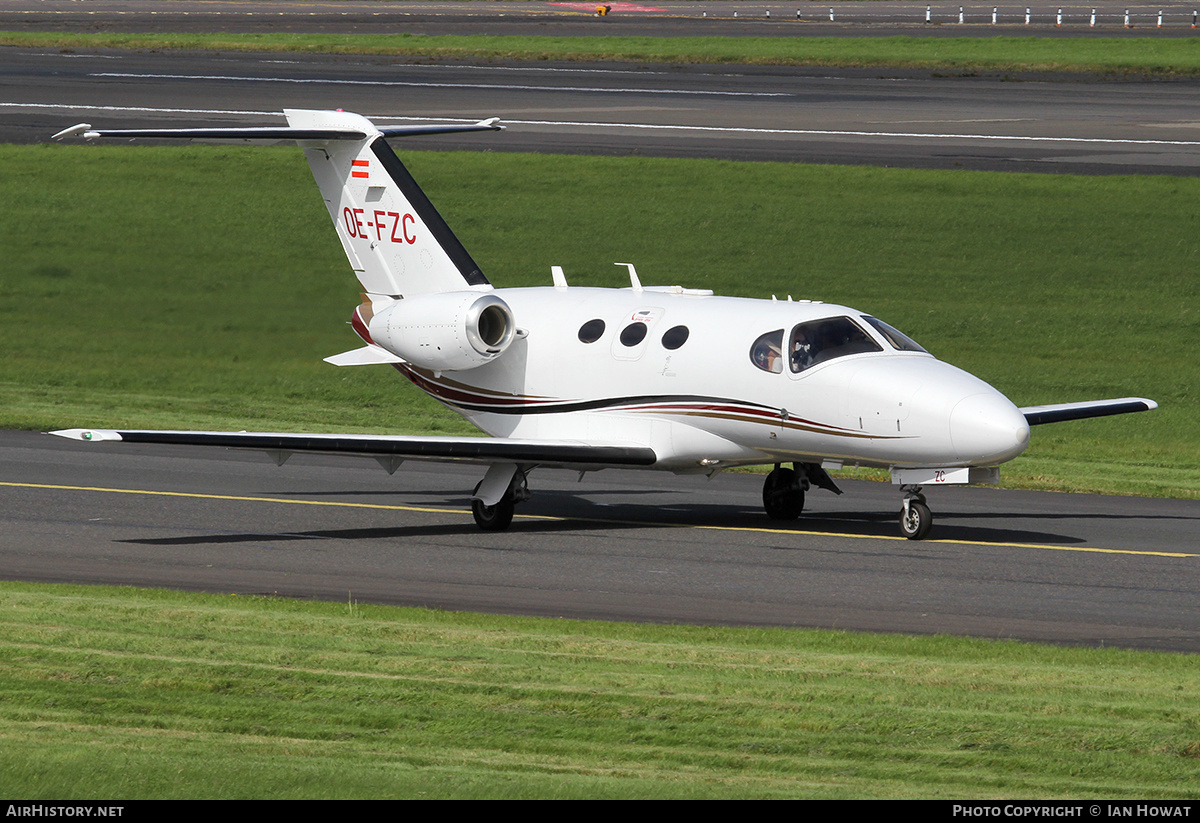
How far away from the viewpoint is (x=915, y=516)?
742 inches

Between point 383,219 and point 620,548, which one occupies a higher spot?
point 383,219

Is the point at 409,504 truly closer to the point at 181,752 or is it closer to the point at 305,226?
the point at 181,752

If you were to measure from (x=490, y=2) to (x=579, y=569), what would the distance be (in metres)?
84.8

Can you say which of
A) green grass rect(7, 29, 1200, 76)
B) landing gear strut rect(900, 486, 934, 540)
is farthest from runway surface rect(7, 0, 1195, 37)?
landing gear strut rect(900, 486, 934, 540)

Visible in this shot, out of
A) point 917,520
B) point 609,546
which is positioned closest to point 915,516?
point 917,520

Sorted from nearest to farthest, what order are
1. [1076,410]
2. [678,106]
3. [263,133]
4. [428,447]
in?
[428,447], [1076,410], [263,133], [678,106]

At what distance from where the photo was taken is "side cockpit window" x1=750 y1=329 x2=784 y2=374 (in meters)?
18.8

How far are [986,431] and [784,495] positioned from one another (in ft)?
12.2

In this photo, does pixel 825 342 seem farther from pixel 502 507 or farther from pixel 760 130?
pixel 760 130

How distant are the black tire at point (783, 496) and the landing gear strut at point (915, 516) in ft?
5.90

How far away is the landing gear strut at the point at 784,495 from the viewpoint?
20.5m

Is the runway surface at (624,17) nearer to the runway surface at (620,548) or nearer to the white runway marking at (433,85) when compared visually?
the white runway marking at (433,85)

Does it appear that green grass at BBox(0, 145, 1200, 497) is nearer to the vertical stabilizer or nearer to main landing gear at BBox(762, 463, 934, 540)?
the vertical stabilizer

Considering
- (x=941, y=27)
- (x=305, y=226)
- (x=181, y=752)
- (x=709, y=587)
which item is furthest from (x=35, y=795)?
(x=941, y=27)
